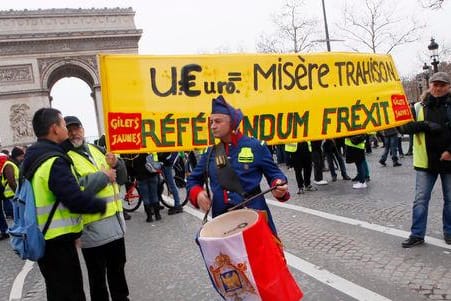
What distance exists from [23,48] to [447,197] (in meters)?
38.1

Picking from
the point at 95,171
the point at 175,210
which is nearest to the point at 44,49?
the point at 175,210

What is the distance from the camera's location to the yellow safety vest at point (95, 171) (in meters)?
3.99

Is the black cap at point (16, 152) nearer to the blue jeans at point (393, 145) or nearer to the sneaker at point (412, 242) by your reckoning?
the sneaker at point (412, 242)

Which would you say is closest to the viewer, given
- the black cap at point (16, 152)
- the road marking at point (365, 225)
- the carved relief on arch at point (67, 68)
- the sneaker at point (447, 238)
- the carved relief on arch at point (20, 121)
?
the sneaker at point (447, 238)

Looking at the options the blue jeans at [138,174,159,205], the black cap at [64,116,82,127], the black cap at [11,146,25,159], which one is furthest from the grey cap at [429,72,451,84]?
the black cap at [11,146,25,159]

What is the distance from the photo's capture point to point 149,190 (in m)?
9.30

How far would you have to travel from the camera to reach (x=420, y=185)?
554 centimetres

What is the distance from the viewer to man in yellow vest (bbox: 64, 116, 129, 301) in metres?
4.00

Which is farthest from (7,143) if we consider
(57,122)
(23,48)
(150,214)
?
(57,122)

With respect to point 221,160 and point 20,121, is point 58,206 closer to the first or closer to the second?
point 221,160

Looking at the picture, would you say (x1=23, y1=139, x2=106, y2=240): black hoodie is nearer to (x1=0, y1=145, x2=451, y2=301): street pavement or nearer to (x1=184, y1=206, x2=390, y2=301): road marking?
(x1=0, y1=145, x2=451, y2=301): street pavement

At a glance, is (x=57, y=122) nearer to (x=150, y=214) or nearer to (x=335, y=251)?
(x=335, y=251)

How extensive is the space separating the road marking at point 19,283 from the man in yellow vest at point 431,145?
4.55 meters

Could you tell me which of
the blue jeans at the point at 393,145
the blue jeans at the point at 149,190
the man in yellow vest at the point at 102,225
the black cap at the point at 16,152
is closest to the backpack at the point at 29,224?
the man in yellow vest at the point at 102,225
